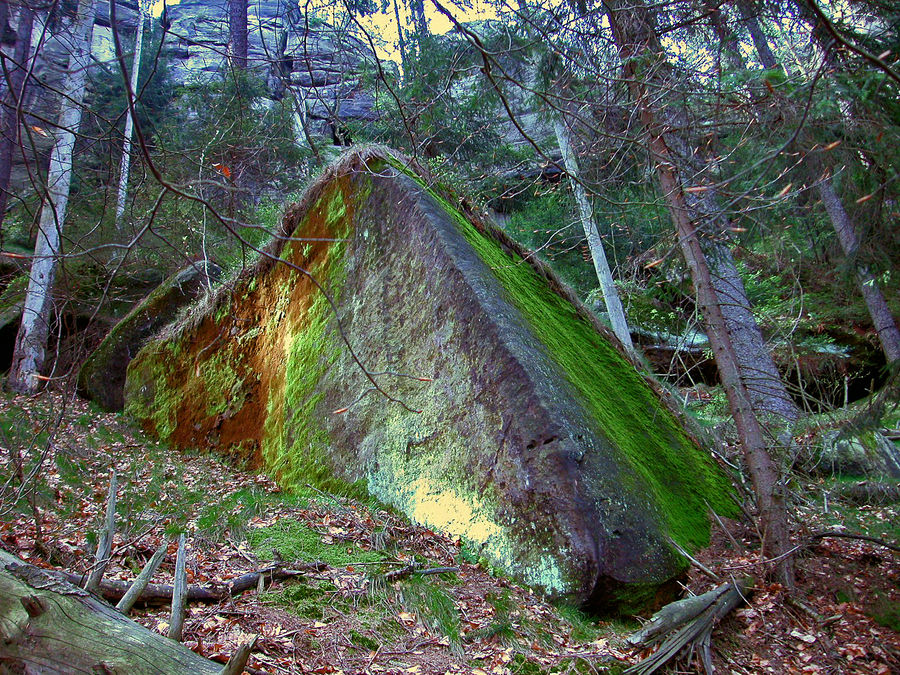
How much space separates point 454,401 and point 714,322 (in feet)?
7.08

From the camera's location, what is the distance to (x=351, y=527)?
4434 millimetres

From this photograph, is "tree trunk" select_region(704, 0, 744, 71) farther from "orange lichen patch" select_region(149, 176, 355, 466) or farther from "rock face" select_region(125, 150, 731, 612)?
"orange lichen patch" select_region(149, 176, 355, 466)

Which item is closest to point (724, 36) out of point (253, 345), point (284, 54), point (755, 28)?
point (284, 54)

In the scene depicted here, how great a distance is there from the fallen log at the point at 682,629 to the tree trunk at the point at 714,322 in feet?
2.07

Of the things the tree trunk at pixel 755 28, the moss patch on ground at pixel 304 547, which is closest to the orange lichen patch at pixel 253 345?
Result: the moss patch on ground at pixel 304 547

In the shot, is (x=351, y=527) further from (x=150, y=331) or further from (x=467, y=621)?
(x=150, y=331)

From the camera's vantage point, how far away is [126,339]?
33.4 feet

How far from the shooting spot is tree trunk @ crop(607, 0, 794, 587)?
4.14 metres

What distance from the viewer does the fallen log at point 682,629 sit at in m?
3.04

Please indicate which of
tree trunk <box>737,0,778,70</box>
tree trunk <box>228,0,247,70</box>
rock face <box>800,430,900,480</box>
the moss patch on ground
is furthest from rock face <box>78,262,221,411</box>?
rock face <box>800,430,900,480</box>

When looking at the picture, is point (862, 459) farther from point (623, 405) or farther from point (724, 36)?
point (724, 36)

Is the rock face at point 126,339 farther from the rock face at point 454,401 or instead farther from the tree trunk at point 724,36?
the tree trunk at point 724,36

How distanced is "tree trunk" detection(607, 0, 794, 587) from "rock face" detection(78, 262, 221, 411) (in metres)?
7.96

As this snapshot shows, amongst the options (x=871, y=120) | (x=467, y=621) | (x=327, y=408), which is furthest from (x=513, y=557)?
(x=871, y=120)
